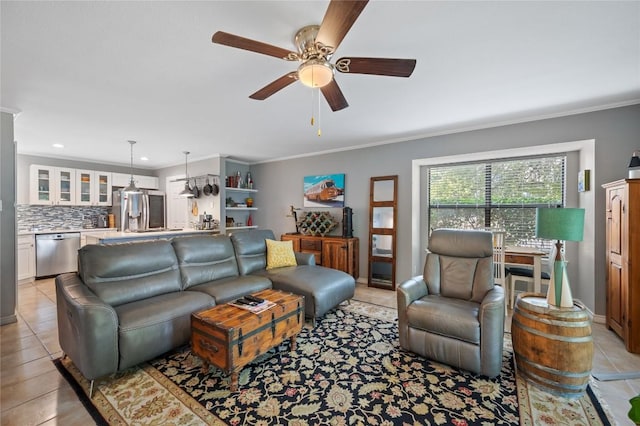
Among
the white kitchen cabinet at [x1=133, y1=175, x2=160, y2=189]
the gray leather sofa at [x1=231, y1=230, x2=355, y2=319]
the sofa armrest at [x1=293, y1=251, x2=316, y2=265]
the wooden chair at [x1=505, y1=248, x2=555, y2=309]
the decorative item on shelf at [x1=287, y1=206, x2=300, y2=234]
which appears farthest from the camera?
the white kitchen cabinet at [x1=133, y1=175, x2=160, y2=189]

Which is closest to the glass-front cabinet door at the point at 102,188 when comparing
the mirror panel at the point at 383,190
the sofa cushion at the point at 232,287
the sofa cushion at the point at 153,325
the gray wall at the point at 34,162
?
the gray wall at the point at 34,162

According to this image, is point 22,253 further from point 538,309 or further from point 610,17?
point 610,17

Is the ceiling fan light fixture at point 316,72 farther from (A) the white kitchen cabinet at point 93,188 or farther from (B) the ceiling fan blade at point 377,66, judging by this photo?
(A) the white kitchen cabinet at point 93,188

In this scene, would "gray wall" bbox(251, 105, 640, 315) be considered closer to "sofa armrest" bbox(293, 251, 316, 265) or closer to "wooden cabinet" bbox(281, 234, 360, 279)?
"wooden cabinet" bbox(281, 234, 360, 279)

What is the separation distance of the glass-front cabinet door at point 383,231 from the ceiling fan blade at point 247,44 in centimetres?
321

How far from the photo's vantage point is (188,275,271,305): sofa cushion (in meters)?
2.71

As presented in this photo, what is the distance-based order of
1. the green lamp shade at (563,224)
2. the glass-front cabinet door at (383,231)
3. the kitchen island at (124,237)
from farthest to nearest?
the glass-front cabinet door at (383,231) → the kitchen island at (124,237) → the green lamp shade at (563,224)

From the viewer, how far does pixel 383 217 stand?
15.0 ft

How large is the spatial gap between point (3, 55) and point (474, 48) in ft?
11.5

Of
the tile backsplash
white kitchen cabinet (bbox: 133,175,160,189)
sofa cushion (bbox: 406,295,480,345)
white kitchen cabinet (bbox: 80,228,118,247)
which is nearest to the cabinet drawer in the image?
sofa cushion (bbox: 406,295,480,345)

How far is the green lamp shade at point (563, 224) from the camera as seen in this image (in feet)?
6.39

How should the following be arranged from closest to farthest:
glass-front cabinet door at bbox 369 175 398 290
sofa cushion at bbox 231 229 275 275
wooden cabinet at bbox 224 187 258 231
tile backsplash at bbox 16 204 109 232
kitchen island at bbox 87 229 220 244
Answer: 1. sofa cushion at bbox 231 229 275 275
2. kitchen island at bbox 87 229 220 244
3. glass-front cabinet door at bbox 369 175 398 290
4. tile backsplash at bbox 16 204 109 232
5. wooden cabinet at bbox 224 187 258 231

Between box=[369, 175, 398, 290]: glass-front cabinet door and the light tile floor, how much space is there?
2.45 m

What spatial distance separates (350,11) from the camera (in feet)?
4.18
